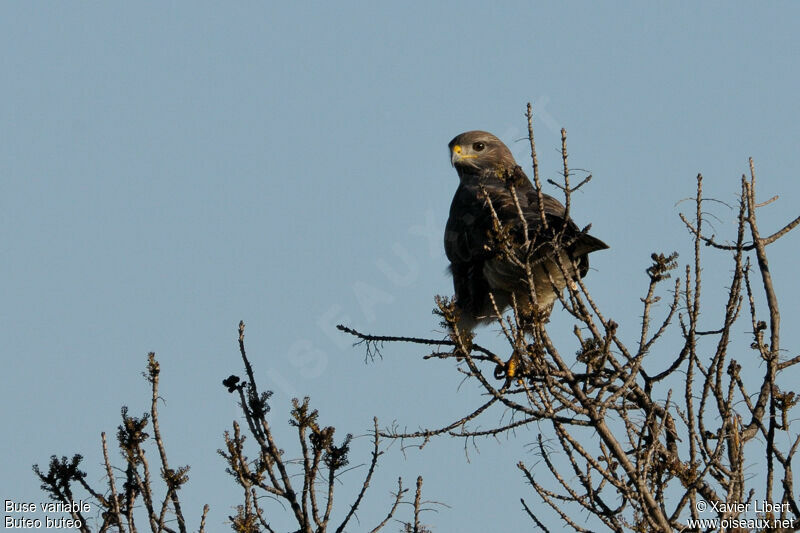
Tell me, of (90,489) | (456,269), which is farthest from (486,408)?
(456,269)

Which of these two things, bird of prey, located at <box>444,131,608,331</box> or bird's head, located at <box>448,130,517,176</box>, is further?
bird's head, located at <box>448,130,517,176</box>

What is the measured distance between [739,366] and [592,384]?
698 millimetres

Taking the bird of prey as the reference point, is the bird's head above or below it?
above

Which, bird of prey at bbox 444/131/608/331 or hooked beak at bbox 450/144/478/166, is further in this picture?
hooked beak at bbox 450/144/478/166

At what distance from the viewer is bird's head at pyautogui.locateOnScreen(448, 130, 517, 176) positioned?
8844 mm

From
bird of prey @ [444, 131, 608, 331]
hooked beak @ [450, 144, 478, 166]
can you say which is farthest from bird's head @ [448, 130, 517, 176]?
bird of prey @ [444, 131, 608, 331]

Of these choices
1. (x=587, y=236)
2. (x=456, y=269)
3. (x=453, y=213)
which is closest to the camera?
(x=587, y=236)

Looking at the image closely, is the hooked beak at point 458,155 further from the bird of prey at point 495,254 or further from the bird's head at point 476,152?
the bird of prey at point 495,254

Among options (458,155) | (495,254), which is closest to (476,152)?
(458,155)

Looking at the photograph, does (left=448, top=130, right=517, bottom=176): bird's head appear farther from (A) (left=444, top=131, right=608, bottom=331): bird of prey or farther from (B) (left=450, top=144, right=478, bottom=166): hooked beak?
(A) (left=444, top=131, right=608, bottom=331): bird of prey

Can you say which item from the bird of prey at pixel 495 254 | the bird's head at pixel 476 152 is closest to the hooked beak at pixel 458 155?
the bird's head at pixel 476 152

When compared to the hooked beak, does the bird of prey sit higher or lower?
lower

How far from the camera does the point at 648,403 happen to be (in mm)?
4715

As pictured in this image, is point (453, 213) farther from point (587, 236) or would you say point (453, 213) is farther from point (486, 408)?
point (486, 408)
